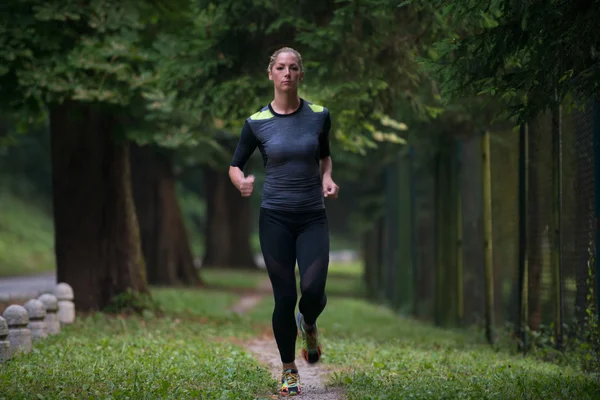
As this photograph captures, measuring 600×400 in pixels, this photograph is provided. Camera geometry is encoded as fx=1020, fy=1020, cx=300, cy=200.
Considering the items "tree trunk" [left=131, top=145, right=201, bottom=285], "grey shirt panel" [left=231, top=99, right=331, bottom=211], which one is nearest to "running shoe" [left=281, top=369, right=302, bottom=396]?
"grey shirt panel" [left=231, top=99, right=331, bottom=211]

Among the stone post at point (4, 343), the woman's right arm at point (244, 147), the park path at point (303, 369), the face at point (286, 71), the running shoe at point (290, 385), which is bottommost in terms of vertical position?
the park path at point (303, 369)

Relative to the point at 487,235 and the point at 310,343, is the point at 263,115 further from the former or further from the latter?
the point at 487,235

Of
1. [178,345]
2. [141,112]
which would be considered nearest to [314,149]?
[178,345]

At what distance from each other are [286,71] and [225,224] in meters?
29.7

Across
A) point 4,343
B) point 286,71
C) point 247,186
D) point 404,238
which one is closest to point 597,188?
point 286,71

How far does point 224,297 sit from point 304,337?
606 inches

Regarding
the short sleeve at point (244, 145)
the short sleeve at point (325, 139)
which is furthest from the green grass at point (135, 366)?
the short sleeve at point (325, 139)

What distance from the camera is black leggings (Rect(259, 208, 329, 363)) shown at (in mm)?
7176

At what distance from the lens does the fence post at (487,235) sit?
1259cm

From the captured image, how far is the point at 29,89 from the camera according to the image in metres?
12.8

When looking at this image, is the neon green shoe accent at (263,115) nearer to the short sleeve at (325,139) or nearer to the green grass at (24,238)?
the short sleeve at (325,139)

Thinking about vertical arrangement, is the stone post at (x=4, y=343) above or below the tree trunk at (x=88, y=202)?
below

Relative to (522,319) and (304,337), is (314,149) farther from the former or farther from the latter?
(522,319)

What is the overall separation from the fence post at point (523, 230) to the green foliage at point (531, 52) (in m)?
3.66
